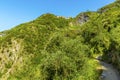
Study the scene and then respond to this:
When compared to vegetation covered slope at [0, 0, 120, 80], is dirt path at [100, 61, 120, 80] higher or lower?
lower

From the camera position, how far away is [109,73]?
5719cm

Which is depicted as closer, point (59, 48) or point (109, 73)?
point (59, 48)

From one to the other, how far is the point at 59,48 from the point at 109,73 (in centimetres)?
1341

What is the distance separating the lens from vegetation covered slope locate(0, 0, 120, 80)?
159 feet

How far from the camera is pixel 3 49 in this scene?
389 ft

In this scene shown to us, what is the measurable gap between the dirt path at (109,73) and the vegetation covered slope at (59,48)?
1.54 metres

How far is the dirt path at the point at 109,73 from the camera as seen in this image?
53.9 metres

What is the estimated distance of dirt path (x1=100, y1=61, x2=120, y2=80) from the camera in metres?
53.9

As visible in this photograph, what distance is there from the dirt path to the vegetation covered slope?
5.06ft

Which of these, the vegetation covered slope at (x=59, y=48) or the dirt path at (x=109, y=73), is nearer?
the vegetation covered slope at (x=59, y=48)

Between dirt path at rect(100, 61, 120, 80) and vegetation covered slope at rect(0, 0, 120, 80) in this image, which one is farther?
dirt path at rect(100, 61, 120, 80)

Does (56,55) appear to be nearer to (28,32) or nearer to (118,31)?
(118,31)

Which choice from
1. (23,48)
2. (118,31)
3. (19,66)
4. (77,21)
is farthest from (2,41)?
(118,31)

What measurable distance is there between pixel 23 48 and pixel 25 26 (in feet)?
54.5
